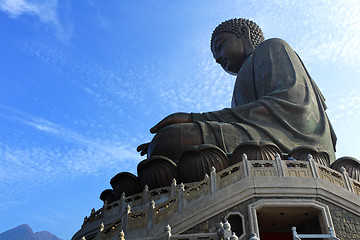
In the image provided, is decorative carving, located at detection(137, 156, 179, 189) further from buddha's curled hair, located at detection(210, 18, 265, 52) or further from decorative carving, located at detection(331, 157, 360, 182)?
buddha's curled hair, located at detection(210, 18, 265, 52)

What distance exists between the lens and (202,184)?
682cm

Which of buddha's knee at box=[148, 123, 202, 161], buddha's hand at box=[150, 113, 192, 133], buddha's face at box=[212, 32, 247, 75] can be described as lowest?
buddha's knee at box=[148, 123, 202, 161]

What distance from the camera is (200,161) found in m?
9.80

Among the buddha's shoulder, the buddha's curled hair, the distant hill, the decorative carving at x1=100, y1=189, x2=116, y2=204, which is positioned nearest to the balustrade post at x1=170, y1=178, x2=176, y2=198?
the decorative carving at x1=100, y1=189, x2=116, y2=204

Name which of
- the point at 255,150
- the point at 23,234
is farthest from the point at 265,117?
the point at 23,234

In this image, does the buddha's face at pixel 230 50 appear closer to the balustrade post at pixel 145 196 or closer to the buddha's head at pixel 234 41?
the buddha's head at pixel 234 41

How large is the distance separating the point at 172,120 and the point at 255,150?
3302 mm

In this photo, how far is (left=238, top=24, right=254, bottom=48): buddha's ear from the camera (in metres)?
17.2

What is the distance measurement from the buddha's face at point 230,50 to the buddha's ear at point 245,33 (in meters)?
0.26

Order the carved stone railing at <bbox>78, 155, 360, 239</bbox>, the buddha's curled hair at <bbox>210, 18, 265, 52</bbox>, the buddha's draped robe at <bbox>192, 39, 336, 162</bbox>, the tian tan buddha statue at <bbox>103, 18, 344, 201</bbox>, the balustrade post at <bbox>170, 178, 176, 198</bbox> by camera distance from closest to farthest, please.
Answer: the carved stone railing at <bbox>78, 155, 360, 239</bbox>
the balustrade post at <bbox>170, 178, 176, 198</bbox>
the tian tan buddha statue at <bbox>103, 18, 344, 201</bbox>
the buddha's draped robe at <bbox>192, 39, 336, 162</bbox>
the buddha's curled hair at <bbox>210, 18, 265, 52</bbox>

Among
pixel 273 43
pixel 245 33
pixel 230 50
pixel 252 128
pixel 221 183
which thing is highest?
pixel 245 33

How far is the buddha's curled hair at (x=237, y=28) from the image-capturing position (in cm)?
1727

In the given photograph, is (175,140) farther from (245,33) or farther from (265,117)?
(245,33)

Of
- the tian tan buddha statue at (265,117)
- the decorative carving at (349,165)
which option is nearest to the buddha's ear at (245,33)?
the tian tan buddha statue at (265,117)
